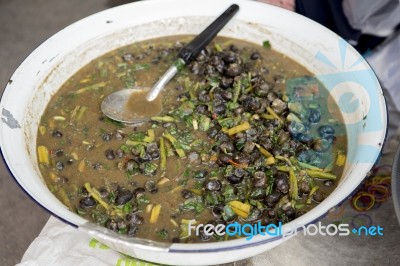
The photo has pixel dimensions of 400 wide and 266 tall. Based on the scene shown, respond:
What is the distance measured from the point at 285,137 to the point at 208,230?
1.59ft

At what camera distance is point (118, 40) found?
7.41ft

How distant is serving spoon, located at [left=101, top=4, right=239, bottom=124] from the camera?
1931 millimetres

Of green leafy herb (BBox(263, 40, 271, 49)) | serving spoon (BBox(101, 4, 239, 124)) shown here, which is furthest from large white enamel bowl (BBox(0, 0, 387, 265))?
serving spoon (BBox(101, 4, 239, 124))

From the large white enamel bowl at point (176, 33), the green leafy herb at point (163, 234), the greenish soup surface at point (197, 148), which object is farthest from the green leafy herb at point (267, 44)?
the green leafy herb at point (163, 234)

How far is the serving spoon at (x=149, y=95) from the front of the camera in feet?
6.33

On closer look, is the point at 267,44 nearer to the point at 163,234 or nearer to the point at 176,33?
the point at 176,33

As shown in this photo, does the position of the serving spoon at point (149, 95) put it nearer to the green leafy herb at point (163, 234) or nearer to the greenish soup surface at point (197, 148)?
the greenish soup surface at point (197, 148)

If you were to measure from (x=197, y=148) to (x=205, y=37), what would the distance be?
59 centimetres

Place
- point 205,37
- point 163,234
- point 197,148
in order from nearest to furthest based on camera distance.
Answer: point 163,234, point 197,148, point 205,37

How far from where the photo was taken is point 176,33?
2.35 meters

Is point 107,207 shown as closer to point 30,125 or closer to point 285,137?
point 30,125

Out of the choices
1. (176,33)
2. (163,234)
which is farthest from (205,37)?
(163,234)

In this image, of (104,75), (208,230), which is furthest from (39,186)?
(104,75)

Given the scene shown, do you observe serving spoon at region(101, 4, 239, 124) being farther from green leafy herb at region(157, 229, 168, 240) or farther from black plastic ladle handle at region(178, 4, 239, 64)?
green leafy herb at region(157, 229, 168, 240)
